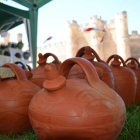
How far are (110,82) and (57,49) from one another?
14.3m

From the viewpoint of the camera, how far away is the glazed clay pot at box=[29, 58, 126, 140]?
65 cm

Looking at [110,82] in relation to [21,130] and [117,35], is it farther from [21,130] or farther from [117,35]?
[117,35]

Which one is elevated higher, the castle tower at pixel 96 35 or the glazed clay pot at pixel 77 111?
the castle tower at pixel 96 35

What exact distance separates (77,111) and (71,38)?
48.2ft

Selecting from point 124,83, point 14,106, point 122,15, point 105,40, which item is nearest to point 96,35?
point 105,40

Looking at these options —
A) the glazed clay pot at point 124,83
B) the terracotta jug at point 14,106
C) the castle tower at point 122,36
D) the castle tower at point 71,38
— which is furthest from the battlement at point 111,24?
the terracotta jug at point 14,106

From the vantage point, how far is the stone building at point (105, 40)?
14.3m

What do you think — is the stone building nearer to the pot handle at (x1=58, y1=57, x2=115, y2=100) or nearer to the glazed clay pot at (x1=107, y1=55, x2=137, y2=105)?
the glazed clay pot at (x1=107, y1=55, x2=137, y2=105)

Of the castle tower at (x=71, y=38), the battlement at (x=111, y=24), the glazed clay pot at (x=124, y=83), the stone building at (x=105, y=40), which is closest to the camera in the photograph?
the glazed clay pot at (x=124, y=83)

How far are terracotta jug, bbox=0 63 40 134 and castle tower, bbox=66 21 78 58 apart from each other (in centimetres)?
1377

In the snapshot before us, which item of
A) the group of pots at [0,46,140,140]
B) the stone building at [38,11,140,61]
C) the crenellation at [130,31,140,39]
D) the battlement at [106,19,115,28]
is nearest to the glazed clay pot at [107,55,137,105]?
the group of pots at [0,46,140,140]

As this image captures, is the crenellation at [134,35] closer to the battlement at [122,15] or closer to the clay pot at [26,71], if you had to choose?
the battlement at [122,15]

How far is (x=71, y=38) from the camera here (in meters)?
15.0

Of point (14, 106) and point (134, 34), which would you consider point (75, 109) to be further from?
point (134, 34)
